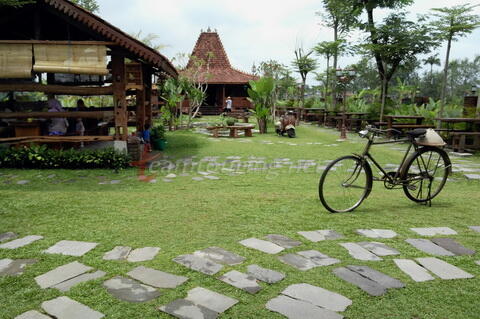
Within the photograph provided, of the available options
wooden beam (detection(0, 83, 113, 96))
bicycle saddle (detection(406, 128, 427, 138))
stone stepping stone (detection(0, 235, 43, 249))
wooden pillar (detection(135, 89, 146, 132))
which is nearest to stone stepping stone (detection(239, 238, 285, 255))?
stone stepping stone (detection(0, 235, 43, 249))

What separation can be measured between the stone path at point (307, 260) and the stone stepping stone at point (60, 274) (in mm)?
1700

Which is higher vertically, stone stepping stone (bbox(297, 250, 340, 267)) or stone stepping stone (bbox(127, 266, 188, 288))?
stone stepping stone (bbox(297, 250, 340, 267))

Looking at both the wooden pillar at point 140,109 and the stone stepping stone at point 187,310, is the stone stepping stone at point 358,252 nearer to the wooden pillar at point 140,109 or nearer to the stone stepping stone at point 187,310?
the stone stepping stone at point 187,310

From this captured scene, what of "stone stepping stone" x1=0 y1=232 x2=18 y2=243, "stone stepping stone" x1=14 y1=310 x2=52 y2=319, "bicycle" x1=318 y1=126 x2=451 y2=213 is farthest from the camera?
"bicycle" x1=318 y1=126 x2=451 y2=213

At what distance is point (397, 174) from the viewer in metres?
5.05

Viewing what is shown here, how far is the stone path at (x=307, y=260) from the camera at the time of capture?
10.3ft

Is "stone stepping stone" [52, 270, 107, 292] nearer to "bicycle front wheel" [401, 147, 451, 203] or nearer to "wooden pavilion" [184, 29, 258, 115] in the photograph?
"bicycle front wheel" [401, 147, 451, 203]

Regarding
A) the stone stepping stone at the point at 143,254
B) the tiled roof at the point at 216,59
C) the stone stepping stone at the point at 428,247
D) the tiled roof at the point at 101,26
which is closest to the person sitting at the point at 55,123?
the tiled roof at the point at 101,26

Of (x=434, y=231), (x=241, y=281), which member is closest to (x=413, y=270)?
(x=434, y=231)

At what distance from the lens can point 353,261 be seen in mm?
3250

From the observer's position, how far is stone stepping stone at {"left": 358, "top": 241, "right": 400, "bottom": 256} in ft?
11.3

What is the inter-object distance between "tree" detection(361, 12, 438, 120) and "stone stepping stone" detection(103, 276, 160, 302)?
1438 cm

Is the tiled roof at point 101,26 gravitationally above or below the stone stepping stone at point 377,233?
above

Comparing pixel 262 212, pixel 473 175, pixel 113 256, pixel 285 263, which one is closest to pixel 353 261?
pixel 285 263
